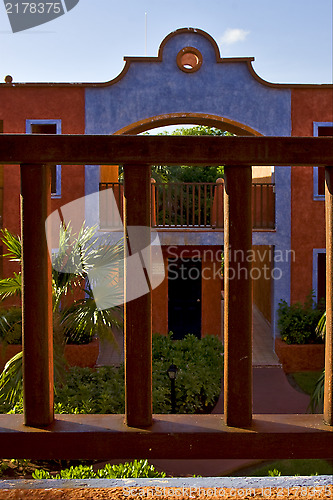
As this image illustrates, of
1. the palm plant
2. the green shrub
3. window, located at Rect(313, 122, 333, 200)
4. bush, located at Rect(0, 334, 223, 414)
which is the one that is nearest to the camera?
the green shrub

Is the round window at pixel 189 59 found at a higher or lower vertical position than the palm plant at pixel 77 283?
higher

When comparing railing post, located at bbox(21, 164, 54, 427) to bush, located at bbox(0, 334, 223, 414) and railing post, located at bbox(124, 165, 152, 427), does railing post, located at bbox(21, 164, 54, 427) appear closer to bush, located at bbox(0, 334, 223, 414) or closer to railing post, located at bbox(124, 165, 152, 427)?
railing post, located at bbox(124, 165, 152, 427)

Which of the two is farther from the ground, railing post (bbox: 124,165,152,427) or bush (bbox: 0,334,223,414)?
railing post (bbox: 124,165,152,427)

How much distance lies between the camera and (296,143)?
963 mm

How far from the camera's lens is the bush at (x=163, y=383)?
5820 mm

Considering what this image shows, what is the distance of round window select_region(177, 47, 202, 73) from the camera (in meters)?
10.6

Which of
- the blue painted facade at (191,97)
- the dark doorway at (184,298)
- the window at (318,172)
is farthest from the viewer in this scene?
the dark doorway at (184,298)

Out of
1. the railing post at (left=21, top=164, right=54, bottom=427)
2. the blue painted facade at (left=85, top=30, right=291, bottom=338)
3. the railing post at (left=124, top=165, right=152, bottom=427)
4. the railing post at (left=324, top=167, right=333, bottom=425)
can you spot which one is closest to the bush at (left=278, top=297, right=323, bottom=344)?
the blue painted facade at (left=85, top=30, right=291, bottom=338)

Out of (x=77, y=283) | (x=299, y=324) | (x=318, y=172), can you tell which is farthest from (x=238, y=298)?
(x=318, y=172)

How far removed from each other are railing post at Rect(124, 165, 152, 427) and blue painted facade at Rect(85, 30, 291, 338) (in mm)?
9550

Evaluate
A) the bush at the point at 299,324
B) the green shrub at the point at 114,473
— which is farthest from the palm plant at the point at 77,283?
the bush at the point at 299,324

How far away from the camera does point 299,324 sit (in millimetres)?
10219

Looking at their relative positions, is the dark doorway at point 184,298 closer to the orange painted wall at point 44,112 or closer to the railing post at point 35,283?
the orange painted wall at point 44,112

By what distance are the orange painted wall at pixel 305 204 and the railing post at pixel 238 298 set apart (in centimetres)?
1027
